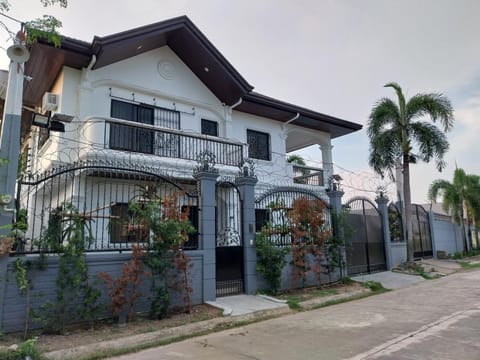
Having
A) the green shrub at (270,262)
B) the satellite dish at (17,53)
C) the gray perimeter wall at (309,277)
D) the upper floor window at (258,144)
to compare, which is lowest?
the gray perimeter wall at (309,277)

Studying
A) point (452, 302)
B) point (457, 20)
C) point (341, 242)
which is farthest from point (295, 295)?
point (457, 20)

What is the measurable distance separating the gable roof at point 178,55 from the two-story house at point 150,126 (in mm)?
35

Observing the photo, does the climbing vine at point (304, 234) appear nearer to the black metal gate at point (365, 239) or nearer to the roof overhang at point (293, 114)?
the black metal gate at point (365, 239)

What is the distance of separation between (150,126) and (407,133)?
9.86 m

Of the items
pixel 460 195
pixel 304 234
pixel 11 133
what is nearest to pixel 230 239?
pixel 304 234

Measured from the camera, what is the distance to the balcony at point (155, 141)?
9.38 m

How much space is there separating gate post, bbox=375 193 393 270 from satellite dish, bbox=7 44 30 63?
39.1 ft

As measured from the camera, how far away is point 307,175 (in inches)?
604

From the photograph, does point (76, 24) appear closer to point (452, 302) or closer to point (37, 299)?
point (37, 299)

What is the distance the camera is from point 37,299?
5512mm

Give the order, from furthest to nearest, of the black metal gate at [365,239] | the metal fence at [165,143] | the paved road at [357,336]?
the black metal gate at [365,239], the metal fence at [165,143], the paved road at [357,336]

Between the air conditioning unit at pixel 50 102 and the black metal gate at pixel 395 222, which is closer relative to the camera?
the air conditioning unit at pixel 50 102

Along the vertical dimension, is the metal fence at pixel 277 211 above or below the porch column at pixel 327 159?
below

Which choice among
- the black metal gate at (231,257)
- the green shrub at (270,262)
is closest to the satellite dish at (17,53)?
the black metal gate at (231,257)
